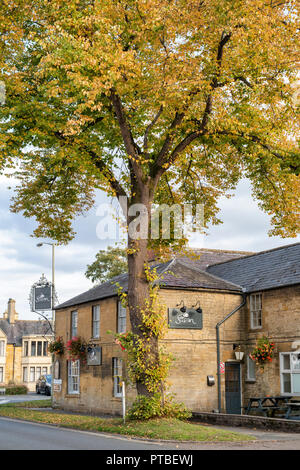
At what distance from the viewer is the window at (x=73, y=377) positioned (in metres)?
32.0

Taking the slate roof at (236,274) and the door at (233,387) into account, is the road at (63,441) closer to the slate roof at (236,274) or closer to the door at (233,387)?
the slate roof at (236,274)

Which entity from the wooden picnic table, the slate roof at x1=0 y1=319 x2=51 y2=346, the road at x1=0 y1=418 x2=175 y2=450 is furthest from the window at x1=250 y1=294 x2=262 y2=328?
the slate roof at x1=0 y1=319 x2=51 y2=346

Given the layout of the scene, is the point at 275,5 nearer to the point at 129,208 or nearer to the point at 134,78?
the point at 134,78

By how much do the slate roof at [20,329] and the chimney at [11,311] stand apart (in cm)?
50

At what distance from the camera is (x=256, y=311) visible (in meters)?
27.5

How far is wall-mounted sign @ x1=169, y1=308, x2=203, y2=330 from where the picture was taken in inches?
1029

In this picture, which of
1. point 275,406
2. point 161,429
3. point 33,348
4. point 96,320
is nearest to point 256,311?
point 275,406

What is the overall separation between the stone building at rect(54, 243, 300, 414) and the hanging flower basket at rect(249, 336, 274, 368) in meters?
0.27

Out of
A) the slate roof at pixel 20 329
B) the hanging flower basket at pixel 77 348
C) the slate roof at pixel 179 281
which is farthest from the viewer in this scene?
the slate roof at pixel 20 329

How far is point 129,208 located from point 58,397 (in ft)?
60.4

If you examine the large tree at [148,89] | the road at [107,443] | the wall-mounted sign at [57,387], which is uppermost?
the large tree at [148,89]

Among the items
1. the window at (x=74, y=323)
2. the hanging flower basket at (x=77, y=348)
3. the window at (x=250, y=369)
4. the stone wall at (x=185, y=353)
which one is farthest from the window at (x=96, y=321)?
the window at (x=250, y=369)

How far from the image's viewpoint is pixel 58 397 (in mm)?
33156
